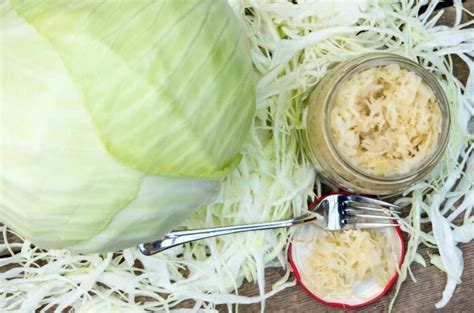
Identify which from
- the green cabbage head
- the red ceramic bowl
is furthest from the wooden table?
the green cabbage head

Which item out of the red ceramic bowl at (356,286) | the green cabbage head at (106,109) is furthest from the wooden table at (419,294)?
the green cabbage head at (106,109)

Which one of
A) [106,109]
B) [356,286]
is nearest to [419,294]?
[356,286]

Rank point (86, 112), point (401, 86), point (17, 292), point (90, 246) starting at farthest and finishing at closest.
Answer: point (17, 292)
point (401, 86)
point (90, 246)
point (86, 112)

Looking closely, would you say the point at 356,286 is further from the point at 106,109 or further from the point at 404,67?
the point at 106,109

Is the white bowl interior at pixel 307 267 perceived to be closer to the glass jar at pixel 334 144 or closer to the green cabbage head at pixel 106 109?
the glass jar at pixel 334 144

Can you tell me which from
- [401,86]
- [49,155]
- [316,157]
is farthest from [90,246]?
[401,86]

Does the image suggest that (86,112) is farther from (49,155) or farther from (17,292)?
(17,292)

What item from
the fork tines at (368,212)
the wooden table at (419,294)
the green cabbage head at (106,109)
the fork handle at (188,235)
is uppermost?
the green cabbage head at (106,109)
